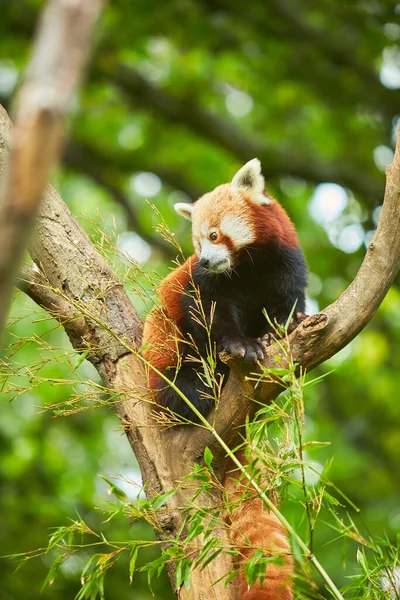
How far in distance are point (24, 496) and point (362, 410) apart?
154 inches

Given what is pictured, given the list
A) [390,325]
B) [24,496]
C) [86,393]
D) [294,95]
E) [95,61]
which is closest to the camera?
[86,393]

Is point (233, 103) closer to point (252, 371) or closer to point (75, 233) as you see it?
point (75, 233)

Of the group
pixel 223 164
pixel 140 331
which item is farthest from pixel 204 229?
pixel 223 164

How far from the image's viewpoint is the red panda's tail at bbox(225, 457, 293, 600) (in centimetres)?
234

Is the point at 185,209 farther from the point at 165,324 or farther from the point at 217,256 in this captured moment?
the point at 165,324

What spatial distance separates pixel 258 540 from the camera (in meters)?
2.51

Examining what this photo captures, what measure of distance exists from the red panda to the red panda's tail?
17.7 inches

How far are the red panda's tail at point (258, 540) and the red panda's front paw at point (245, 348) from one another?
0.42m

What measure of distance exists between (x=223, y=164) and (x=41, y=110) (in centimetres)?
765

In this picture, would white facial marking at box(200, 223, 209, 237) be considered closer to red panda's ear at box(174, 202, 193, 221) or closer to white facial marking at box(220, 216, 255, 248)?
white facial marking at box(220, 216, 255, 248)

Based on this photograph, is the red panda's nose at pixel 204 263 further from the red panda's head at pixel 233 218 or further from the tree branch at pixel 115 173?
the tree branch at pixel 115 173

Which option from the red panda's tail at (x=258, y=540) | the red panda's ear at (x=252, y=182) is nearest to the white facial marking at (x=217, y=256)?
the red panda's ear at (x=252, y=182)

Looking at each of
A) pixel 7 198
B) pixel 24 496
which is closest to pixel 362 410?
pixel 24 496

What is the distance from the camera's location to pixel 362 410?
794 centimetres
